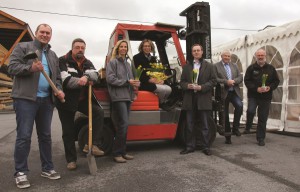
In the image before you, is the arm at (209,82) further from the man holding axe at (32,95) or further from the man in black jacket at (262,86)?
the man holding axe at (32,95)

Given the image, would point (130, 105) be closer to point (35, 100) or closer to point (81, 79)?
point (81, 79)

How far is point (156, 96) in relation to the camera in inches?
227

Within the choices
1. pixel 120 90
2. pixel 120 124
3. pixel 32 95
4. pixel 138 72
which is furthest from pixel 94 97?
pixel 32 95

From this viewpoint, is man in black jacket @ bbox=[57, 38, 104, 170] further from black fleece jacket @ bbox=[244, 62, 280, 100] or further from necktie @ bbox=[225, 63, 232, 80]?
black fleece jacket @ bbox=[244, 62, 280, 100]

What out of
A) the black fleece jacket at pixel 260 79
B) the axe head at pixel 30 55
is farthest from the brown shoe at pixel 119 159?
the black fleece jacket at pixel 260 79

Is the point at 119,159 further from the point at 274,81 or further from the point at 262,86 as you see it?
the point at 274,81

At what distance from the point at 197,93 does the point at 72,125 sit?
7.25 ft

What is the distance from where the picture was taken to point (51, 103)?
13.8ft

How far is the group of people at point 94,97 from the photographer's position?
389 centimetres

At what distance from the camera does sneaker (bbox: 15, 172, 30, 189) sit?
383cm

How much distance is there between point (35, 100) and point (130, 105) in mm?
1788

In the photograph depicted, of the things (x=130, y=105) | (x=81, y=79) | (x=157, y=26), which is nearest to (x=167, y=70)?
(x=157, y=26)

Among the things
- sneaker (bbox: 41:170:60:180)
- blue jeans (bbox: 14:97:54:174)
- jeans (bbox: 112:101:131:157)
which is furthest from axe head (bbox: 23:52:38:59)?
jeans (bbox: 112:101:131:157)

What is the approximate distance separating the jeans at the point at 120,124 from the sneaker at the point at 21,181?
1.59 meters
